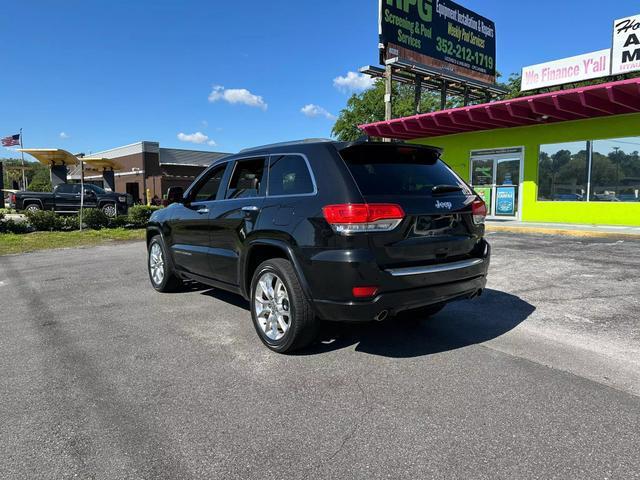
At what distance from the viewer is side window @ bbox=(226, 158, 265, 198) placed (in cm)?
445

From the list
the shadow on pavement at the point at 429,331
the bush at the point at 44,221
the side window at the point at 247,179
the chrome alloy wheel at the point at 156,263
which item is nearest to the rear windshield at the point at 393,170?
the side window at the point at 247,179

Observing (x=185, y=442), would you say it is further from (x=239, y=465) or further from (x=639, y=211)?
(x=639, y=211)

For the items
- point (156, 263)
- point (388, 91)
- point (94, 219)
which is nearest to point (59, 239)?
point (94, 219)

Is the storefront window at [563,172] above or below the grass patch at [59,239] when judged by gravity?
above

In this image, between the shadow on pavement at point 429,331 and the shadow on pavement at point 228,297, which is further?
the shadow on pavement at point 228,297

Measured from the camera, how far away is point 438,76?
20766 millimetres

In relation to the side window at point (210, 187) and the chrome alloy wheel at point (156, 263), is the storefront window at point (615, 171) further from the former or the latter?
the chrome alloy wheel at point (156, 263)

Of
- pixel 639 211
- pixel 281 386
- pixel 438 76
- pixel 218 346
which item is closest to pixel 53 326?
pixel 218 346

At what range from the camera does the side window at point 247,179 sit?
4449 mm

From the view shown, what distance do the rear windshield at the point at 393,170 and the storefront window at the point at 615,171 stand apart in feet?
36.0

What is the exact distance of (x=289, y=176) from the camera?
405cm

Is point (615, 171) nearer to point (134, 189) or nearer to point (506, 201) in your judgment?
point (506, 201)

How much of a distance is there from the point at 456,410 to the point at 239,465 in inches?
55.5

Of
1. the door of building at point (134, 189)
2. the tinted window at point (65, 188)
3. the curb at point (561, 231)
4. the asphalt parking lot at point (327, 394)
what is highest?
the door of building at point (134, 189)
